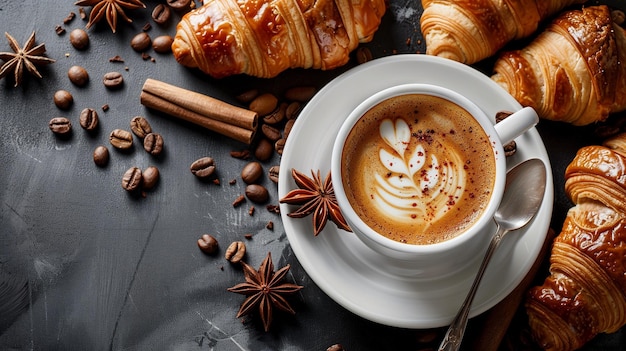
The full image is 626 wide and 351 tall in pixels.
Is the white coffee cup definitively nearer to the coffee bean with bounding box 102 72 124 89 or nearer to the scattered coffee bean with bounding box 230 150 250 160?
the scattered coffee bean with bounding box 230 150 250 160

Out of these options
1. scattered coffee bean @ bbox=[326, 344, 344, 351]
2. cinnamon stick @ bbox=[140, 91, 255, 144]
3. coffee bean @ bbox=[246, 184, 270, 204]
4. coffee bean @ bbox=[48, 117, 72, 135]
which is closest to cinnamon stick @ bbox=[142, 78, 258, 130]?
cinnamon stick @ bbox=[140, 91, 255, 144]

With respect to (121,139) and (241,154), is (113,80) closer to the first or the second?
(121,139)

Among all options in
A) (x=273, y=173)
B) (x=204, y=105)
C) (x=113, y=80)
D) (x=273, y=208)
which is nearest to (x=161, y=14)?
(x=113, y=80)

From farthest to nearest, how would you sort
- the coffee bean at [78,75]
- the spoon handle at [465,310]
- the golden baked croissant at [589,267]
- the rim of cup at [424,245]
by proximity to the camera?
1. the coffee bean at [78,75]
2. the golden baked croissant at [589,267]
3. the spoon handle at [465,310]
4. the rim of cup at [424,245]

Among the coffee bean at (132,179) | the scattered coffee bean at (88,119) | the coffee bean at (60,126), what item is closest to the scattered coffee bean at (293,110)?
the coffee bean at (132,179)

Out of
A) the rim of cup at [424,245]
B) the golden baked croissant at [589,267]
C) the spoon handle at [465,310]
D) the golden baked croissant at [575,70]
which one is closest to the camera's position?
the rim of cup at [424,245]

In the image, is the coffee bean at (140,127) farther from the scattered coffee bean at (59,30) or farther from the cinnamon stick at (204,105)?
the scattered coffee bean at (59,30)
